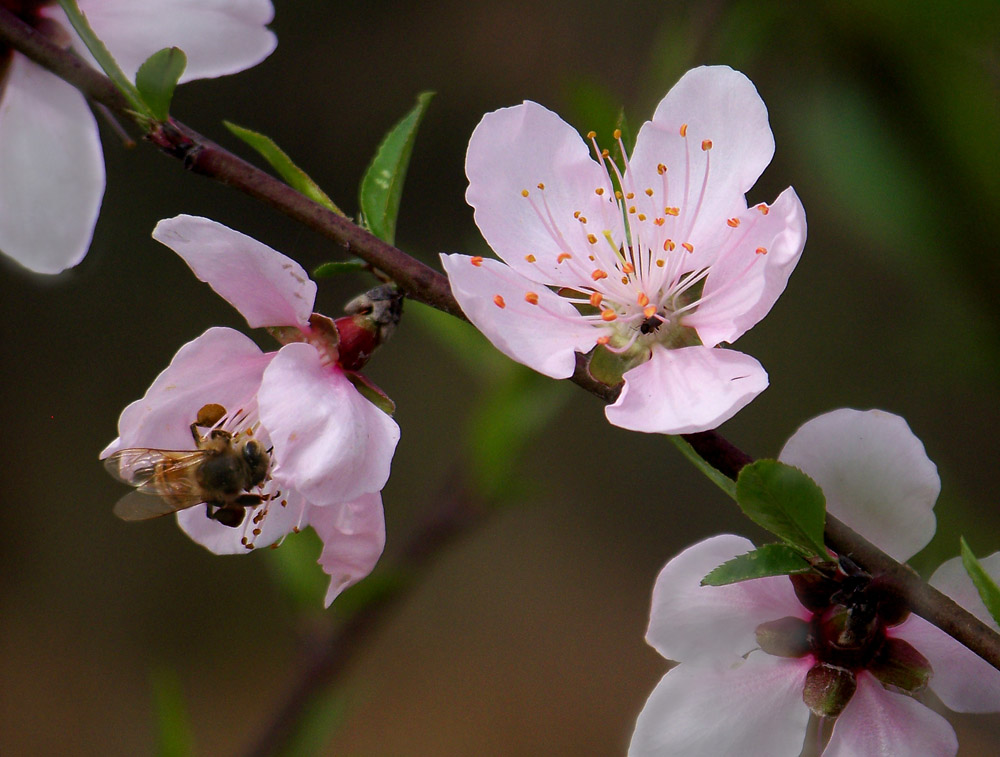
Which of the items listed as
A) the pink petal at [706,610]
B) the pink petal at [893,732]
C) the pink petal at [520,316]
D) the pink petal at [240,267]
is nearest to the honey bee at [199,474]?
the pink petal at [240,267]

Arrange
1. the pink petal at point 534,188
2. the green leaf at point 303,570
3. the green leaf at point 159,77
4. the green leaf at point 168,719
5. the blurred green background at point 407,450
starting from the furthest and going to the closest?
the blurred green background at point 407,450, the green leaf at point 303,570, the green leaf at point 168,719, the pink petal at point 534,188, the green leaf at point 159,77

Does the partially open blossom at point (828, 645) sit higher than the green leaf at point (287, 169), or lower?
lower

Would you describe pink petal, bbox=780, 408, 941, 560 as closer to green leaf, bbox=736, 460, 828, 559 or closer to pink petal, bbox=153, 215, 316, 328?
green leaf, bbox=736, 460, 828, 559

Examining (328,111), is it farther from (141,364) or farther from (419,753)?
(419,753)

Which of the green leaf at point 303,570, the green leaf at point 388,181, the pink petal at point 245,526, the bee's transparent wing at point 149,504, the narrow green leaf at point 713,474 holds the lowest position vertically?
the green leaf at point 303,570

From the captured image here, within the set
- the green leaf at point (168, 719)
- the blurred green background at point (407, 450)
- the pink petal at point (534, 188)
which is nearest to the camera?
the pink petal at point (534, 188)

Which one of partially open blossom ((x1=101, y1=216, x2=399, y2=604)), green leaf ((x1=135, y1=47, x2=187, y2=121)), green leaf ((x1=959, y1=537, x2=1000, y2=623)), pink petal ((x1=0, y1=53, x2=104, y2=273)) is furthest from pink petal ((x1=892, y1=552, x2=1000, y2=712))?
pink petal ((x1=0, y1=53, x2=104, y2=273))

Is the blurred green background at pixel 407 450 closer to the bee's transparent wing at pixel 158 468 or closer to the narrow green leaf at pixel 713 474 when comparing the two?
the bee's transparent wing at pixel 158 468

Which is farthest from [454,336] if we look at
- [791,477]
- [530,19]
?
[530,19]
